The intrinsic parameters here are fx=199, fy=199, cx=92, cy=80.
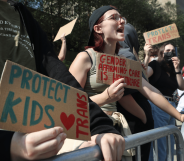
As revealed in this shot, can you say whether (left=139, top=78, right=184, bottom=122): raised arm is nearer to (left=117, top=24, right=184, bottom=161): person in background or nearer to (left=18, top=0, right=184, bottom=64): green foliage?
(left=117, top=24, right=184, bottom=161): person in background

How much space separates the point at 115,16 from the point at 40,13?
11670 mm

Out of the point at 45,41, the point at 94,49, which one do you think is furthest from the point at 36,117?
A: the point at 94,49

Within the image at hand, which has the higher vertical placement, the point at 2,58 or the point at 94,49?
the point at 94,49

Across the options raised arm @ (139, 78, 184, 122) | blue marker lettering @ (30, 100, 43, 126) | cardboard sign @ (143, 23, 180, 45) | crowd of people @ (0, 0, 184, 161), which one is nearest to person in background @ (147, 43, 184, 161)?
crowd of people @ (0, 0, 184, 161)

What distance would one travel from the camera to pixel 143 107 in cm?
182

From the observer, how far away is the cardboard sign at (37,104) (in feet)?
1.79

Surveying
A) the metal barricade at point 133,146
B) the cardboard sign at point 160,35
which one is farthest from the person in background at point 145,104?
the cardboard sign at point 160,35

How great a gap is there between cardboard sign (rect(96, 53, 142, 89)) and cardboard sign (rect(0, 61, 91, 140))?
59cm

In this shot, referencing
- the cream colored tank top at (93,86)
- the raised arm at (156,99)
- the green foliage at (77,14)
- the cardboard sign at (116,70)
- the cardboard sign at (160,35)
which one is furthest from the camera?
the green foliage at (77,14)

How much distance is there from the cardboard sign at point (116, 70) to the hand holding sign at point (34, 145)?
0.77 m

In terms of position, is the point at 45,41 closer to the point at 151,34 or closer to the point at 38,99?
the point at 38,99

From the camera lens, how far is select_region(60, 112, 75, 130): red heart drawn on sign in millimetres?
664

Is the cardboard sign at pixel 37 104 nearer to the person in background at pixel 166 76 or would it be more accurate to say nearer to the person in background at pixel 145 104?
the person in background at pixel 145 104

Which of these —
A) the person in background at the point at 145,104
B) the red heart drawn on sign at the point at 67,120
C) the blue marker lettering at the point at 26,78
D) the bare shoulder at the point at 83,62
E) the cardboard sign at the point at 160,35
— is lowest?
the red heart drawn on sign at the point at 67,120
